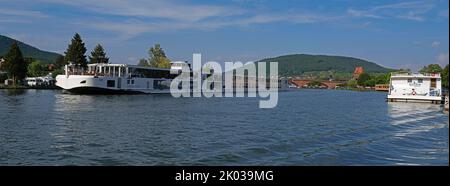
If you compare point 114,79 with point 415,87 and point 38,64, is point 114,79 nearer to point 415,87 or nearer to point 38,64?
point 415,87

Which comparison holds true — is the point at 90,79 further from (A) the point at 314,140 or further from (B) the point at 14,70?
(A) the point at 314,140

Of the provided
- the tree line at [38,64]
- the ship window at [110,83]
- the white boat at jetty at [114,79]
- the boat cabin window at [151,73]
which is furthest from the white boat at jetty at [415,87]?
the tree line at [38,64]

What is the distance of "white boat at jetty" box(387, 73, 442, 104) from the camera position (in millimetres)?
67312

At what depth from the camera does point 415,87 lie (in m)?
69.1

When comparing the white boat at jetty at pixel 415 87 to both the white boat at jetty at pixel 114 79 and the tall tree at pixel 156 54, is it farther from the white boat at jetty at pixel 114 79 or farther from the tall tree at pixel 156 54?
the tall tree at pixel 156 54

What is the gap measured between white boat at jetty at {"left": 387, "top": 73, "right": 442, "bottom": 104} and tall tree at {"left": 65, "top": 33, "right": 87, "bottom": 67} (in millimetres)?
70530

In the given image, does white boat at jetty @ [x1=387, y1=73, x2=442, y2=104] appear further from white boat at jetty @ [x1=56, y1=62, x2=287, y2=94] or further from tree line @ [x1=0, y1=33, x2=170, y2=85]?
tree line @ [x1=0, y1=33, x2=170, y2=85]

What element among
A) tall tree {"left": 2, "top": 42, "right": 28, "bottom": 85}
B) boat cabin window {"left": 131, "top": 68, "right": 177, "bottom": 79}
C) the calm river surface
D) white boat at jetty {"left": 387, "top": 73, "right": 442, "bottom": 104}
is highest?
tall tree {"left": 2, "top": 42, "right": 28, "bottom": 85}

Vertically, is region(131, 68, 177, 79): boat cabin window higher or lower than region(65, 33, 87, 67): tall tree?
lower

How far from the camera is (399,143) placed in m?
21.7

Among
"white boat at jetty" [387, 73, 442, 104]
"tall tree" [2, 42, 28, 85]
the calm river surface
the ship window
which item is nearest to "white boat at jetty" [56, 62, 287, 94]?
the ship window

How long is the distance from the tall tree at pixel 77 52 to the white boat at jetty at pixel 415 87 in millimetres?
70530

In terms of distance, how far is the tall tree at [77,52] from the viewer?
108 meters
